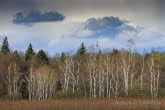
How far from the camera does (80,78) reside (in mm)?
76438

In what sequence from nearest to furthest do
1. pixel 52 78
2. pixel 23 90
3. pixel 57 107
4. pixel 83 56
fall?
1. pixel 57 107
2. pixel 52 78
3. pixel 23 90
4. pixel 83 56

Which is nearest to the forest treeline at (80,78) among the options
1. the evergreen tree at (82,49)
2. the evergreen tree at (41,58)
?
the evergreen tree at (41,58)

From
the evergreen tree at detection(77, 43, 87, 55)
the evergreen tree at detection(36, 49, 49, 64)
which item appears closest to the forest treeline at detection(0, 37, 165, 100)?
the evergreen tree at detection(36, 49, 49, 64)

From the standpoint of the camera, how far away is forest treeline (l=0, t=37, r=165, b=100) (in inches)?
2608

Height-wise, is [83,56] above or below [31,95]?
above

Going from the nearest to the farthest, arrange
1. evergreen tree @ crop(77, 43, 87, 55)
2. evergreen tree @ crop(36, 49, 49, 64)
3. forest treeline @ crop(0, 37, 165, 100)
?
forest treeline @ crop(0, 37, 165, 100) → evergreen tree @ crop(36, 49, 49, 64) → evergreen tree @ crop(77, 43, 87, 55)

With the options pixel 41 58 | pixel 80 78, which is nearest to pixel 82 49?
pixel 41 58

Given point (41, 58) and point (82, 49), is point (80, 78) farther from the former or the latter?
point (82, 49)

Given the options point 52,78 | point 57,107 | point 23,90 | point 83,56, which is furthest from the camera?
point 83,56

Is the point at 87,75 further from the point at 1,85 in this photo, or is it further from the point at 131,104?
the point at 131,104

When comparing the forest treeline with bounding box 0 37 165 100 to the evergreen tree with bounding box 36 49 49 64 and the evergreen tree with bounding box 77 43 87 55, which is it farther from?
the evergreen tree with bounding box 77 43 87 55

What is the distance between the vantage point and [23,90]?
7675 cm

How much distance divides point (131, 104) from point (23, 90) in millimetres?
47904

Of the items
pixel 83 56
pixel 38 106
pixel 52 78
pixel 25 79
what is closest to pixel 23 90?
pixel 25 79
